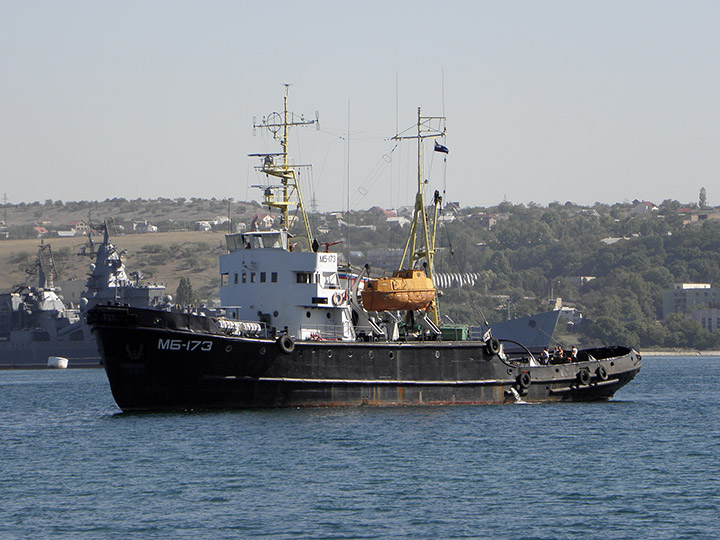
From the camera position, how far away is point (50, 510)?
24.0 metres

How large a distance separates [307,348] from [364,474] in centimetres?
1040

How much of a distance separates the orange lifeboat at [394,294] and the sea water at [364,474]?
4.37m

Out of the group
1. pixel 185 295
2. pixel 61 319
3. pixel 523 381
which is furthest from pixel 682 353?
pixel 523 381

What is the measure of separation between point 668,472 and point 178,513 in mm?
12256

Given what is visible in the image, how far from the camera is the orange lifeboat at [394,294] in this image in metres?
42.1

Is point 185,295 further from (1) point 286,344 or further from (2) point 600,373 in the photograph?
(1) point 286,344

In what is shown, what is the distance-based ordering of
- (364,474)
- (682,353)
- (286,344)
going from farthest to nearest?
(682,353), (286,344), (364,474)

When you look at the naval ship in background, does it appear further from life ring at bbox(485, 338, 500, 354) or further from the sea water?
life ring at bbox(485, 338, 500, 354)

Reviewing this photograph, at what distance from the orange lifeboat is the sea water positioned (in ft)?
14.3

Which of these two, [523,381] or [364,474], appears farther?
[523,381]

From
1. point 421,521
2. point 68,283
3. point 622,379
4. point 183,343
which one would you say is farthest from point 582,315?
point 421,521

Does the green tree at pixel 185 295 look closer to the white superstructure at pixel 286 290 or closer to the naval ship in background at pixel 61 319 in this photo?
the naval ship in background at pixel 61 319

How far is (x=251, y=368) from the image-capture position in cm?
3672

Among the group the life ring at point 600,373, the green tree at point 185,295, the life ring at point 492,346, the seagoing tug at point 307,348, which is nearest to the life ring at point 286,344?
the seagoing tug at point 307,348
